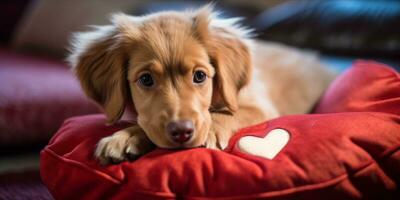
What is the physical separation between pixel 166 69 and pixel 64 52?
220cm

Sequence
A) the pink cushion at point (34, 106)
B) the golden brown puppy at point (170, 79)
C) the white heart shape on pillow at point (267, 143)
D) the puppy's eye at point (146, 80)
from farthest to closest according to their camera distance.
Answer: the pink cushion at point (34, 106)
the puppy's eye at point (146, 80)
the golden brown puppy at point (170, 79)
the white heart shape on pillow at point (267, 143)

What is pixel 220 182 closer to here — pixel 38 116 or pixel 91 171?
pixel 91 171

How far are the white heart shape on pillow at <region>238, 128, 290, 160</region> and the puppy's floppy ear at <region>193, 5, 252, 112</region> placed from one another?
1.03 feet

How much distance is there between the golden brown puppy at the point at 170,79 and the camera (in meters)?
1.40

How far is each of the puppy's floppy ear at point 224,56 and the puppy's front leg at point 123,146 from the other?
0.35 meters

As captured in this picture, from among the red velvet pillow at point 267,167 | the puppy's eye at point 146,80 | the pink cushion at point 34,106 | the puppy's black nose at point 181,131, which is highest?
the puppy's eye at point 146,80

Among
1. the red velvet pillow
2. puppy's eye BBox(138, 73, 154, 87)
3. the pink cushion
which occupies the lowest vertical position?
the pink cushion

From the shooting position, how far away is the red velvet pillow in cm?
118

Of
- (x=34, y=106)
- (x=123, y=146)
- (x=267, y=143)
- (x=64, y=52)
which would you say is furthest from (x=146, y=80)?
(x=64, y=52)

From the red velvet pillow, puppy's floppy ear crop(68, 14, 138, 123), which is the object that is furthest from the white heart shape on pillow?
puppy's floppy ear crop(68, 14, 138, 123)

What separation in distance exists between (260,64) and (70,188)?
55.7 inches

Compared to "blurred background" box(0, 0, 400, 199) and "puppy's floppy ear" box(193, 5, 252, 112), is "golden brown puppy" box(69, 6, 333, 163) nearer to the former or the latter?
"puppy's floppy ear" box(193, 5, 252, 112)

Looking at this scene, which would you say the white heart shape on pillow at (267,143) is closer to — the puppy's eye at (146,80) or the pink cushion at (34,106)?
the puppy's eye at (146,80)

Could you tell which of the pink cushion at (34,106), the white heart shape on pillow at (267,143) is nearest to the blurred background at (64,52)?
the pink cushion at (34,106)
